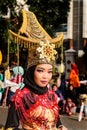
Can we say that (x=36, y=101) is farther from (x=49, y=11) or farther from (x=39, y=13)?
(x=49, y=11)

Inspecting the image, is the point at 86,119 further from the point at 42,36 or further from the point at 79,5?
the point at 79,5

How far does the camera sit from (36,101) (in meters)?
3.78

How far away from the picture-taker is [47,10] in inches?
811

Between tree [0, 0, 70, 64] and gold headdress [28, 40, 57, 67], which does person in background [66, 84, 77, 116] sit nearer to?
tree [0, 0, 70, 64]

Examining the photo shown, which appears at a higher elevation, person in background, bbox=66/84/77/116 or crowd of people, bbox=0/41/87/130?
crowd of people, bbox=0/41/87/130

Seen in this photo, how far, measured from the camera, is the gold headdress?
3789 mm

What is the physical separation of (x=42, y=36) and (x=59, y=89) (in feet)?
29.2

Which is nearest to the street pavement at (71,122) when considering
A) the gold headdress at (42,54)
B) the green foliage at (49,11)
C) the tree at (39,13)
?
the tree at (39,13)

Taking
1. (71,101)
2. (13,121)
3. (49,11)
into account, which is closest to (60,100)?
(71,101)

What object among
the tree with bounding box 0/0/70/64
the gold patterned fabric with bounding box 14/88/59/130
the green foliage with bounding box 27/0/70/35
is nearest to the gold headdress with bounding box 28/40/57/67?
the gold patterned fabric with bounding box 14/88/59/130

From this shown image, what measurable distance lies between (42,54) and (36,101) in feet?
1.27

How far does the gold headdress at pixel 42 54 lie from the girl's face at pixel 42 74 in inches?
2.1

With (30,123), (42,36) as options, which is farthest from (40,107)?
(42,36)

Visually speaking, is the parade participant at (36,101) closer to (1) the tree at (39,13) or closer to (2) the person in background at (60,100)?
(2) the person in background at (60,100)
